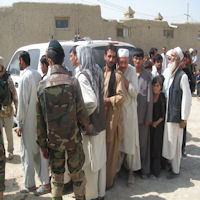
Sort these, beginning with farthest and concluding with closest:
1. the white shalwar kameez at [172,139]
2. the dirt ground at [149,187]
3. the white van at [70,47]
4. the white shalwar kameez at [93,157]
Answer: the white van at [70,47], the white shalwar kameez at [172,139], the dirt ground at [149,187], the white shalwar kameez at [93,157]

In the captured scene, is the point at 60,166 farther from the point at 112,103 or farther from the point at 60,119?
the point at 112,103

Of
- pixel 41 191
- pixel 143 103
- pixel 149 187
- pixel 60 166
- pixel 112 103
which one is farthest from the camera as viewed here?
pixel 143 103

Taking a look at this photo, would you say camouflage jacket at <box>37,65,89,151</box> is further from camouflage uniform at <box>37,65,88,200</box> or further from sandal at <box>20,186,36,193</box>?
sandal at <box>20,186,36,193</box>

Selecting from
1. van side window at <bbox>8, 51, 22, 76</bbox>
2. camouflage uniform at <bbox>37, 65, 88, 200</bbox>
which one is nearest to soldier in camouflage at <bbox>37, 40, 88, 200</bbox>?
camouflage uniform at <bbox>37, 65, 88, 200</bbox>

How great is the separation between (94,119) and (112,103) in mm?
359

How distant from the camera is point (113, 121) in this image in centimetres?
274

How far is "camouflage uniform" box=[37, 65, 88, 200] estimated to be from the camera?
1.98 metres

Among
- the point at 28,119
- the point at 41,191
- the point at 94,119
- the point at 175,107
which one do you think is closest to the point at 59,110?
the point at 94,119

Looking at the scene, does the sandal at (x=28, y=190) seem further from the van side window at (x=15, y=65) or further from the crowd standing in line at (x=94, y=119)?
the van side window at (x=15, y=65)

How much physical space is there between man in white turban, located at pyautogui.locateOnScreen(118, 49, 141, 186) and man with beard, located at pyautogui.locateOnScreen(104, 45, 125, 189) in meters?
0.14

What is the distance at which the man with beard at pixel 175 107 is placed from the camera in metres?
3.06

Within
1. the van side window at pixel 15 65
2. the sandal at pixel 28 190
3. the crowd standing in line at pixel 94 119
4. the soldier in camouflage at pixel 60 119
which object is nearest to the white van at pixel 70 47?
the van side window at pixel 15 65

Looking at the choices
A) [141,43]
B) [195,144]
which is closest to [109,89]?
[195,144]

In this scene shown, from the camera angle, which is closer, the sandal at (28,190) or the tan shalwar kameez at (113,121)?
the tan shalwar kameez at (113,121)
